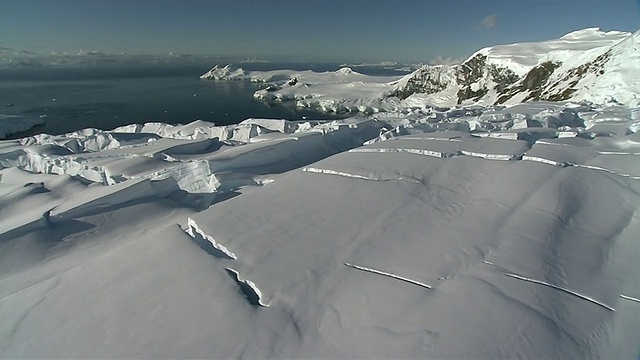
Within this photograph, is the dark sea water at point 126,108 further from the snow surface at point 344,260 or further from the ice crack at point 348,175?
the ice crack at point 348,175

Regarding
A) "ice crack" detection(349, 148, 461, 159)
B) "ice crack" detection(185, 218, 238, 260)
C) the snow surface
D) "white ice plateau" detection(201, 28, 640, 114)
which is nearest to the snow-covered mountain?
"white ice plateau" detection(201, 28, 640, 114)

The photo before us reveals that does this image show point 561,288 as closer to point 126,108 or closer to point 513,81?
point 513,81

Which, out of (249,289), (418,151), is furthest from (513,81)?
(249,289)

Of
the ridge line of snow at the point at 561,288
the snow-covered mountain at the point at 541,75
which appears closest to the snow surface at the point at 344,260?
the ridge line of snow at the point at 561,288

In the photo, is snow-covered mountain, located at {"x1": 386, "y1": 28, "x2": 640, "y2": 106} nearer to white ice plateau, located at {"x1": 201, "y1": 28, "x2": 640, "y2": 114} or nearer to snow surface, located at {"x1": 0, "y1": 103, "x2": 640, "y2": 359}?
white ice plateau, located at {"x1": 201, "y1": 28, "x2": 640, "y2": 114}

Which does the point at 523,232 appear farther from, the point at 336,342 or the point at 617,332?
the point at 336,342

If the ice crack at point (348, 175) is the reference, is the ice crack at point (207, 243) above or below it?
below
